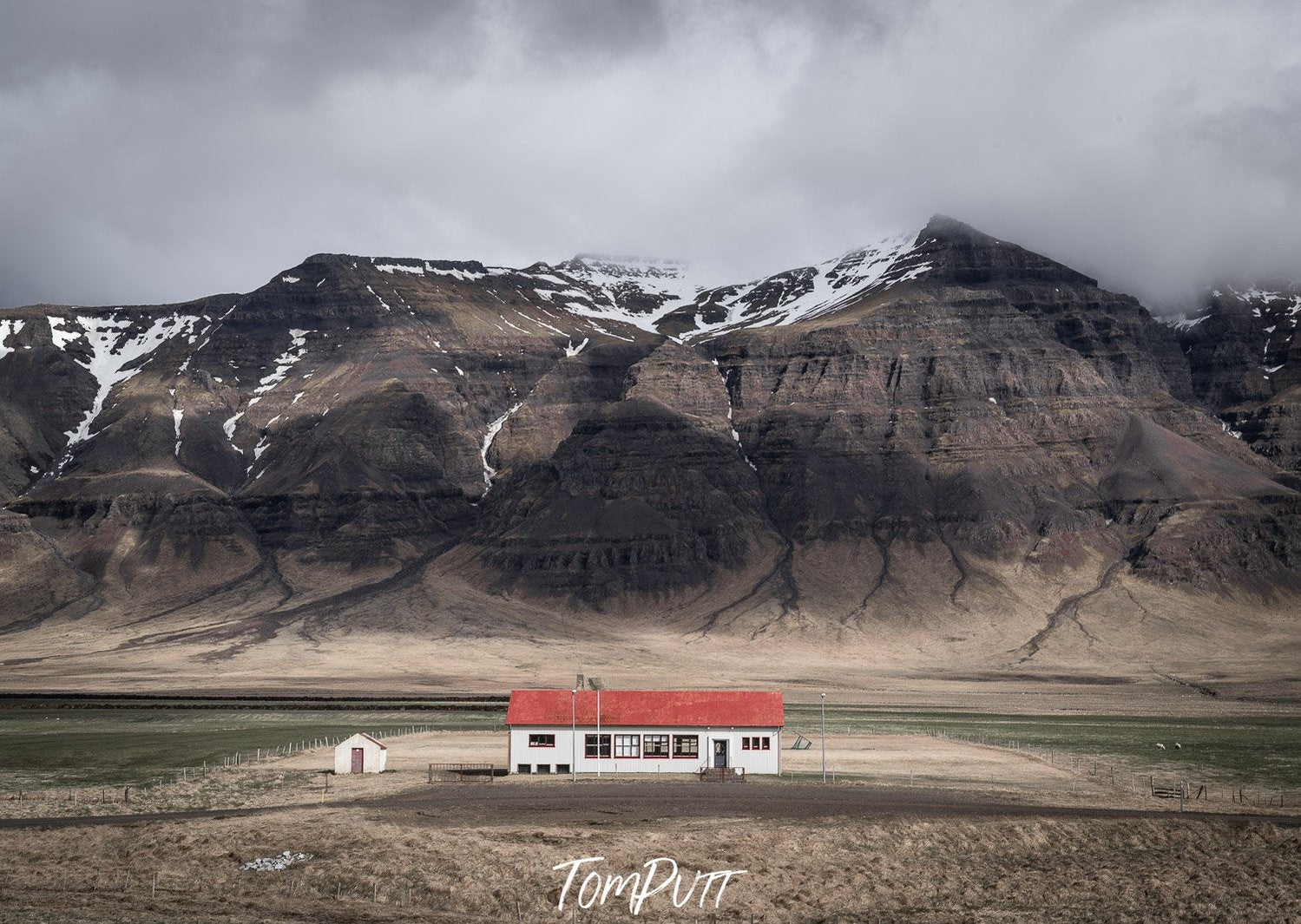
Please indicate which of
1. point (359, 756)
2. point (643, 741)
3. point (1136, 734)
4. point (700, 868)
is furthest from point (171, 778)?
point (1136, 734)

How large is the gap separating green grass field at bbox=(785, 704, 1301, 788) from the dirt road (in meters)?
20.5

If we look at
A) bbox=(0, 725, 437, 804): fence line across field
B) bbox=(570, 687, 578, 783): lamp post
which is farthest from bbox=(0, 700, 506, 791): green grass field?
bbox=(570, 687, 578, 783): lamp post

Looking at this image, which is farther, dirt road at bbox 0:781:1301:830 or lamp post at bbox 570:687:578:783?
lamp post at bbox 570:687:578:783

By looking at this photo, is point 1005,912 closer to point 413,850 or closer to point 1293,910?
point 1293,910

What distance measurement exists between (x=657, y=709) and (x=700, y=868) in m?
28.5

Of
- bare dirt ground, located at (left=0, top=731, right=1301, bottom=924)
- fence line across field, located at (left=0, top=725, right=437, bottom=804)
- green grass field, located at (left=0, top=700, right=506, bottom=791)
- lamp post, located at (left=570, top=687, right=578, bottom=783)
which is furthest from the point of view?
green grass field, located at (left=0, top=700, right=506, bottom=791)

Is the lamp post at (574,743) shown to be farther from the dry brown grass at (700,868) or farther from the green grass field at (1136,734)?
the green grass field at (1136,734)

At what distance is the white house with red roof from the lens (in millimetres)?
86750

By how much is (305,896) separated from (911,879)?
21288mm

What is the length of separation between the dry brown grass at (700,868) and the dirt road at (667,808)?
1.88m

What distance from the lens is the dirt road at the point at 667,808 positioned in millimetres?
68625

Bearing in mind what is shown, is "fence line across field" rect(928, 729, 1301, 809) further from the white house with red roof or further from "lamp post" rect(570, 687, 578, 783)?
"lamp post" rect(570, 687, 578, 783)

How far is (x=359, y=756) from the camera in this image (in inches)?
3445

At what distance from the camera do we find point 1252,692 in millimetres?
166375
